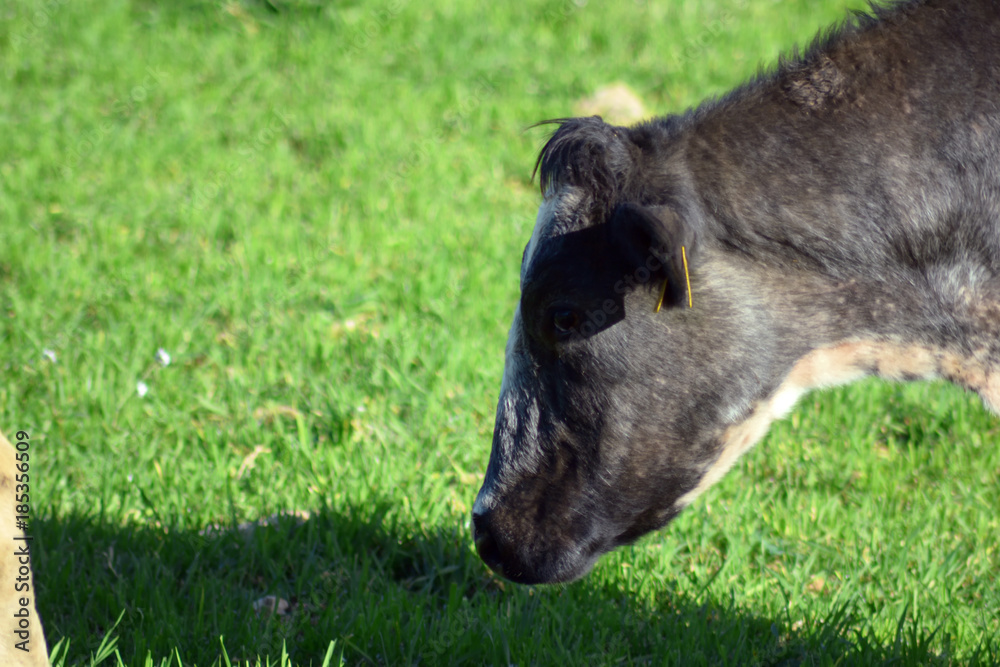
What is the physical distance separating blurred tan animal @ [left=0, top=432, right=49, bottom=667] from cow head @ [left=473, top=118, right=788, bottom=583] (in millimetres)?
1248

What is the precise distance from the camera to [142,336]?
5066 millimetres

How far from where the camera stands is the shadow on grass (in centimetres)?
317

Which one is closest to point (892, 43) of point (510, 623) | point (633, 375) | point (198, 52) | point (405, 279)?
point (633, 375)

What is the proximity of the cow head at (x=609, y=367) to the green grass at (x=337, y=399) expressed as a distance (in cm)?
64

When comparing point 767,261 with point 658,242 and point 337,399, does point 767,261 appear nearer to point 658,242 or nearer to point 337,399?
point 658,242

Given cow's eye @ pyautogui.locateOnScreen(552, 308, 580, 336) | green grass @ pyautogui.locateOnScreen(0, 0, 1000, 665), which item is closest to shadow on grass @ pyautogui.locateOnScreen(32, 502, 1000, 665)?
green grass @ pyautogui.locateOnScreen(0, 0, 1000, 665)

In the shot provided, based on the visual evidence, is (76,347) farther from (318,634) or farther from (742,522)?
(742,522)

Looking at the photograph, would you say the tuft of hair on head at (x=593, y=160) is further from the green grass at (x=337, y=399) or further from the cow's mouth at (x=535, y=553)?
the green grass at (x=337, y=399)

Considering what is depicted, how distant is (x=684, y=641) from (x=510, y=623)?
0.61 metres

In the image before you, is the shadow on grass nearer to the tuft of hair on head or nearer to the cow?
the cow

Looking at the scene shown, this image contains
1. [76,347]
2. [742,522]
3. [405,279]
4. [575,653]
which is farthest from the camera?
[405,279]

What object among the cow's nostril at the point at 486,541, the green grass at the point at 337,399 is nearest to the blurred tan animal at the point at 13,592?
the green grass at the point at 337,399

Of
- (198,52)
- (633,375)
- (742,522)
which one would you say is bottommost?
(742,522)

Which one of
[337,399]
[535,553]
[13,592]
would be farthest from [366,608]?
[337,399]
